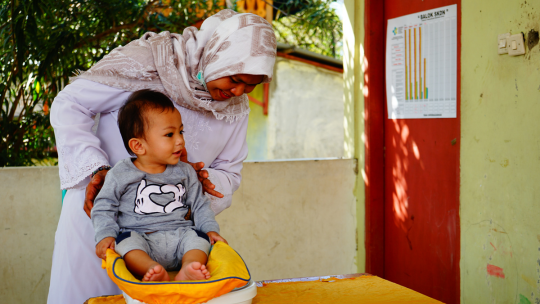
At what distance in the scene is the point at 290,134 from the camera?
8.05m

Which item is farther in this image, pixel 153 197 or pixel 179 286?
pixel 153 197

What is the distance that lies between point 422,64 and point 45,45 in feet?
8.66

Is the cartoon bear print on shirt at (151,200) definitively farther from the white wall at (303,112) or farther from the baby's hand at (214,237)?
the white wall at (303,112)

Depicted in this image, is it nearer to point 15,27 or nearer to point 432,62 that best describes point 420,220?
point 432,62

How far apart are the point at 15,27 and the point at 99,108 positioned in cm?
165

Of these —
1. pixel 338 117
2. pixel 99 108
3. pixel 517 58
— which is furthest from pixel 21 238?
pixel 338 117

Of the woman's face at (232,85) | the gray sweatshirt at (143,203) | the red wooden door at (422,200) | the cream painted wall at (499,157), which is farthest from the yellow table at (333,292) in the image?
the red wooden door at (422,200)

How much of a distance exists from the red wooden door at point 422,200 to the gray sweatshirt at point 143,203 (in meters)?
1.83

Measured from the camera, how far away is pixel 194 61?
1.79 metres

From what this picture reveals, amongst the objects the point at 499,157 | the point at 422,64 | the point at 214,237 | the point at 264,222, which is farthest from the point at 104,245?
the point at 422,64

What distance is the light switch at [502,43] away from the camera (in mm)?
2377

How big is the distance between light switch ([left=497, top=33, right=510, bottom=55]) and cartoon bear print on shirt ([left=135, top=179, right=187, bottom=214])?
6.17 ft

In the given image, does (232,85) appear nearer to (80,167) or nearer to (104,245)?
(80,167)

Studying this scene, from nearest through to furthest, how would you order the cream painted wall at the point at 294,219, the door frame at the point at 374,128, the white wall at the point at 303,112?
the cream painted wall at the point at 294,219 → the door frame at the point at 374,128 → the white wall at the point at 303,112
